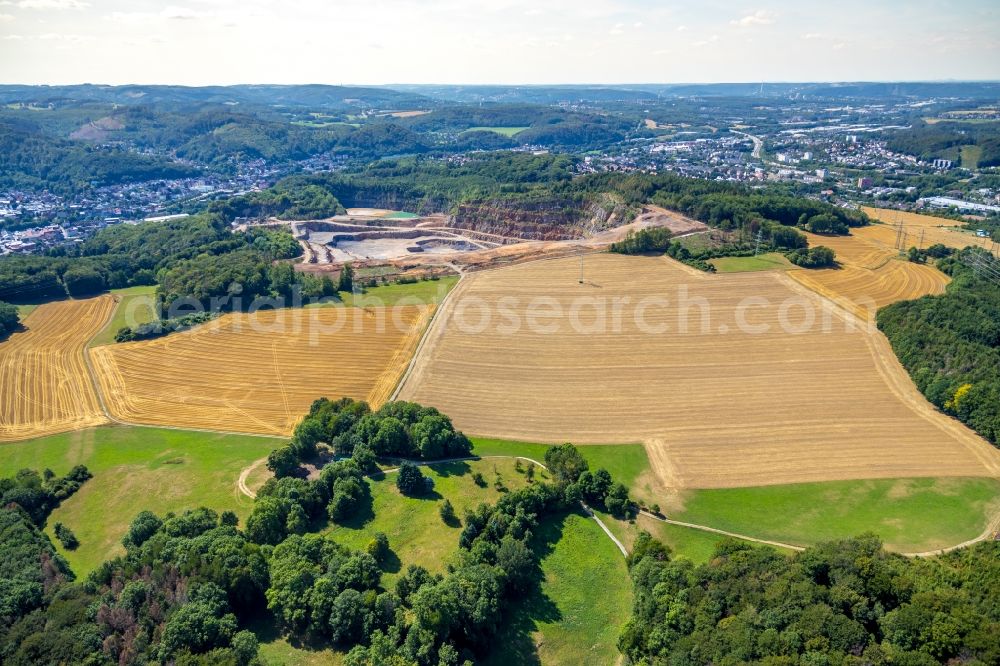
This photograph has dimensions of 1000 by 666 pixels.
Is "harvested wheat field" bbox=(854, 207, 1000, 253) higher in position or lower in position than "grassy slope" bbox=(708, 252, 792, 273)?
higher

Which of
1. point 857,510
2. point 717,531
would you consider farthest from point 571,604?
point 857,510

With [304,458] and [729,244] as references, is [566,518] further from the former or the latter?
[729,244]

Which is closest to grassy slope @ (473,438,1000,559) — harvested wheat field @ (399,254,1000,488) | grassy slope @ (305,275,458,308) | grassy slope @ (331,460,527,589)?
harvested wheat field @ (399,254,1000,488)

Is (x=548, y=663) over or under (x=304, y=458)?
under

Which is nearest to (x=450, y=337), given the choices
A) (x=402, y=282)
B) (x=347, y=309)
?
(x=347, y=309)

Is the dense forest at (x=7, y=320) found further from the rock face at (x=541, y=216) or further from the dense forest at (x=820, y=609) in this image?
the dense forest at (x=820, y=609)

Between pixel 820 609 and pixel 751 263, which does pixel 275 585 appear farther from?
pixel 751 263

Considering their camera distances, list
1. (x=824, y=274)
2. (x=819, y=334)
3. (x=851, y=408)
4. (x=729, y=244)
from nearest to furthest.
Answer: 1. (x=851, y=408)
2. (x=819, y=334)
3. (x=824, y=274)
4. (x=729, y=244)

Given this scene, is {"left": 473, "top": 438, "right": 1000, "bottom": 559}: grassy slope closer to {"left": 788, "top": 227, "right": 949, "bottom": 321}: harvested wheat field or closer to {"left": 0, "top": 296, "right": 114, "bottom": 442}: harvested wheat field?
{"left": 788, "top": 227, "right": 949, "bottom": 321}: harvested wheat field
